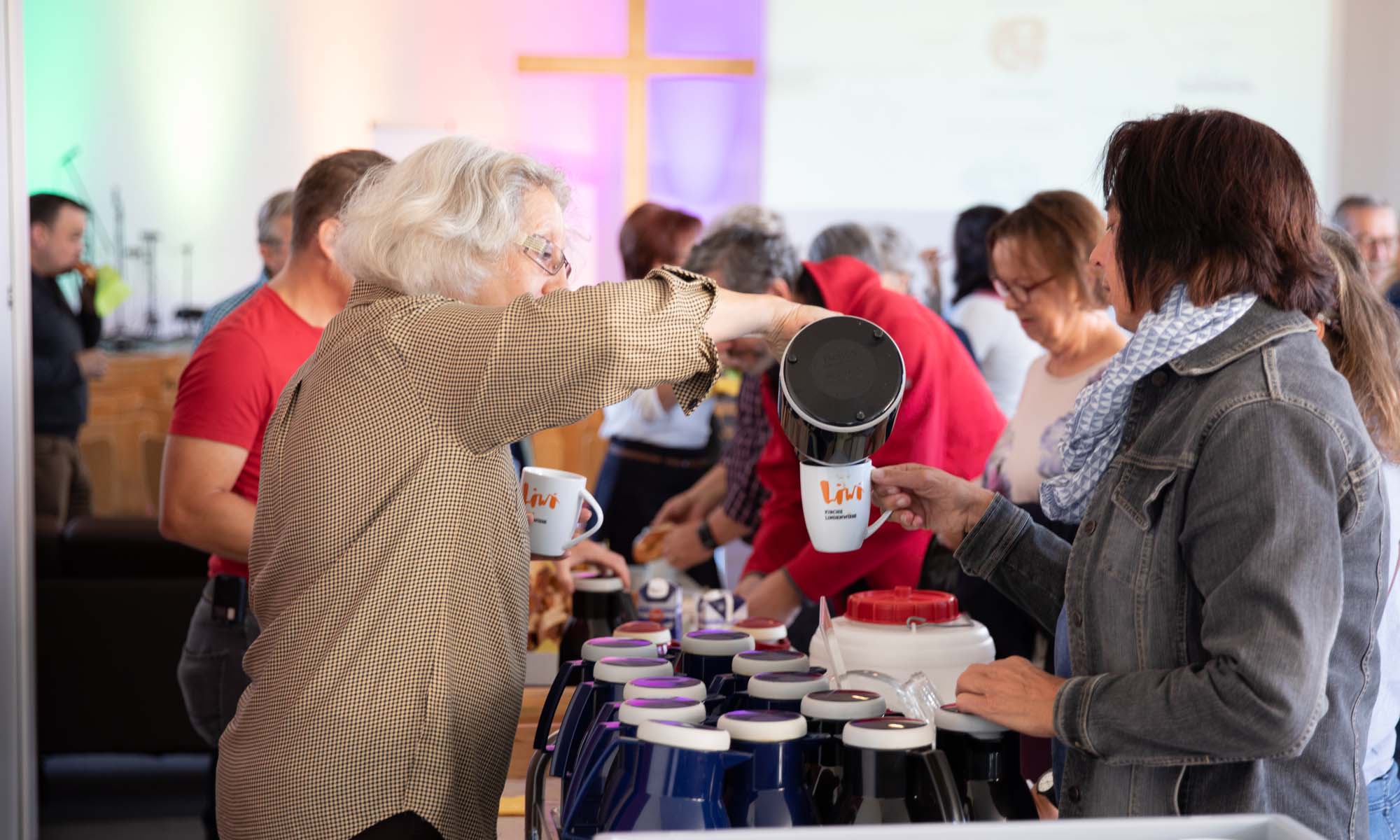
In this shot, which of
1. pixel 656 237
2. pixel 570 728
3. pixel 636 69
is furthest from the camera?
pixel 636 69

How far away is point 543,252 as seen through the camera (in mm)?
1458

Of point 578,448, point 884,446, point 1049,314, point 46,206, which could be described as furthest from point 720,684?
point 578,448

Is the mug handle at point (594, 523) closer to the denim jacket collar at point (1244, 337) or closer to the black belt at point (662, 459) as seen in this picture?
the denim jacket collar at point (1244, 337)

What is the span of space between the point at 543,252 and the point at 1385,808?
1.08 m

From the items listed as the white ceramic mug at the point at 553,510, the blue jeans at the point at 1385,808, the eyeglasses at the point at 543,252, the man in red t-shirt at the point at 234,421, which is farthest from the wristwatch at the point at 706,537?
the blue jeans at the point at 1385,808

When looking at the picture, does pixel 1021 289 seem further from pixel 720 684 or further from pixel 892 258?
pixel 892 258

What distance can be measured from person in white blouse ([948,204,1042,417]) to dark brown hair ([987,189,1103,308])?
135 centimetres

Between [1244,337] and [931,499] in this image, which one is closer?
[1244,337]

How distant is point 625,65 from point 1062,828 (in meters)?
5.35

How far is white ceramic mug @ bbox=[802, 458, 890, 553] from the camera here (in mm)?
1373

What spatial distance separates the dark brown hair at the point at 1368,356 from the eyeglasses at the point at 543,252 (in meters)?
0.86

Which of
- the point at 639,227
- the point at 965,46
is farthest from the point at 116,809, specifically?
the point at 965,46

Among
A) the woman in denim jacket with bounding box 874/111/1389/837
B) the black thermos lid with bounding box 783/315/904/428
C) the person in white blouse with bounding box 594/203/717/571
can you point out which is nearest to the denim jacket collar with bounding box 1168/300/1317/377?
the woman in denim jacket with bounding box 874/111/1389/837

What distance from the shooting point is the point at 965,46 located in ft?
19.2
